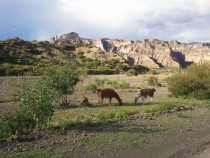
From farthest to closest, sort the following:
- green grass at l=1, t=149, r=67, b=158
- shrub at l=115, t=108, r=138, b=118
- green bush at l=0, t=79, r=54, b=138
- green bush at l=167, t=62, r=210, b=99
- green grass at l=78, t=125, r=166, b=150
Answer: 1. green bush at l=167, t=62, r=210, b=99
2. shrub at l=115, t=108, r=138, b=118
3. green bush at l=0, t=79, r=54, b=138
4. green grass at l=78, t=125, r=166, b=150
5. green grass at l=1, t=149, r=67, b=158

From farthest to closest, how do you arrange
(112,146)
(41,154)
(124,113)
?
(124,113), (112,146), (41,154)

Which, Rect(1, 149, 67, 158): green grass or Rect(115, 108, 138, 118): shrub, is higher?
Rect(115, 108, 138, 118): shrub

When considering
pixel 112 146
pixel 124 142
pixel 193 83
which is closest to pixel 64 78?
pixel 124 142

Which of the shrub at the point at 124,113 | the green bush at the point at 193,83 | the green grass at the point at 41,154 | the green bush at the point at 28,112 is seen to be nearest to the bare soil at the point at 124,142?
the green grass at the point at 41,154

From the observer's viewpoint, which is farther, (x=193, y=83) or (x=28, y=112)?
(x=193, y=83)

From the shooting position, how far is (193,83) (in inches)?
944

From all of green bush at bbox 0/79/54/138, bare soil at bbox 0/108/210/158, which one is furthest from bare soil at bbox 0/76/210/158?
green bush at bbox 0/79/54/138

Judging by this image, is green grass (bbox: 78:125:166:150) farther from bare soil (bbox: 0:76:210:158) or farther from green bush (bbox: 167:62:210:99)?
green bush (bbox: 167:62:210:99)

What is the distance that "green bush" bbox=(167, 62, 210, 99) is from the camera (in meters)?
23.5

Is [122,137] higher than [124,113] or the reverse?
the reverse

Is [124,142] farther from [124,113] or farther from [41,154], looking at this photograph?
[124,113]

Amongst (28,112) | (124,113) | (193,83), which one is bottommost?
(124,113)

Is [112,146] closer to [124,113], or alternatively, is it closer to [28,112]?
[28,112]

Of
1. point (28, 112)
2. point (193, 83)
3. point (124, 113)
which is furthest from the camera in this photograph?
point (193, 83)
